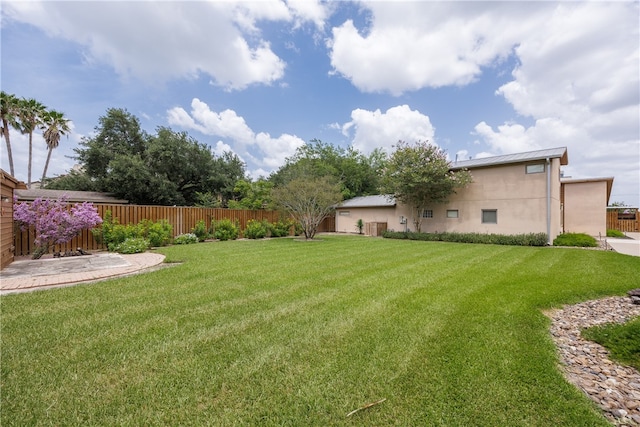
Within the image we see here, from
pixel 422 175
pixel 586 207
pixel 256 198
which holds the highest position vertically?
pixel 422 175

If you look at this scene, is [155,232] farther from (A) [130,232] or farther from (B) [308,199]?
(B) [308,199]

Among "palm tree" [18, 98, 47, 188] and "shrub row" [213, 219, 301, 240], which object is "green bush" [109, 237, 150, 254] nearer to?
"shrub row" [213, 219, 301, 240]

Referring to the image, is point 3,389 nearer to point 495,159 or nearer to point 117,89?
point 117,89

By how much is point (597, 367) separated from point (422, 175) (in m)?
13.8

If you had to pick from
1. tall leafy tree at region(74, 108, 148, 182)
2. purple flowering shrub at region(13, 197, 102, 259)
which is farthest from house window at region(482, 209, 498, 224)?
tall leafy tree at region(74, 108, 148, 182)

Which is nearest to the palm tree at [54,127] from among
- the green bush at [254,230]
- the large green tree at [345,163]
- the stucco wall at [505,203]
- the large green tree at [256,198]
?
A: the large green tree at [256,198]

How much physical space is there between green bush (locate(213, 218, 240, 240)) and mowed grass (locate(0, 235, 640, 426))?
9284mm

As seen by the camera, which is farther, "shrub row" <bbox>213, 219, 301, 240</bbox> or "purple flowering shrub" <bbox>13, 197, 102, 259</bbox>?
"shrub row" <bbox>213, 219, 301, 240</bbox>

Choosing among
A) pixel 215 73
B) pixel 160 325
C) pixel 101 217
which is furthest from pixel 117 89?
pixel 160 325

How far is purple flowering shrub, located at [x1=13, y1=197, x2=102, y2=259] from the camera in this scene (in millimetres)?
8289

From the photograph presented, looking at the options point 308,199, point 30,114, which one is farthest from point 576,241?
point 30,114

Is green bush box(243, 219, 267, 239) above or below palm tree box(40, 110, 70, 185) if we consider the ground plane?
below

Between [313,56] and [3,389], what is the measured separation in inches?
594

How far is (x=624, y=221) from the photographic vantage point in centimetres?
2142
